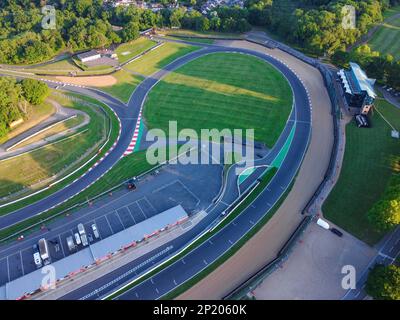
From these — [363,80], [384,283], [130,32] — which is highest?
[363,80]

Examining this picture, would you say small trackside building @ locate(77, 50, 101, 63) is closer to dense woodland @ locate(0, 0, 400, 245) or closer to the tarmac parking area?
dense woodland @ locate(0, 0, 400, 245)

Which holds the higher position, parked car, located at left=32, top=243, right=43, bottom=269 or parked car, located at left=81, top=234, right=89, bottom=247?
parked car, located at left=81, top=234, right=89, bottom=247

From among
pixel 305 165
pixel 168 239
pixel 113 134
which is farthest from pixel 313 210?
pixel 113 134

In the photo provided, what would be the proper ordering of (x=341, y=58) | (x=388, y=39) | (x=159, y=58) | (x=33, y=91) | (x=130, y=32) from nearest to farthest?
(x=33, y=91)
(x=341, y=58)
(x=159, y=58)
(x=388, y=39)
(x=130, y=32)

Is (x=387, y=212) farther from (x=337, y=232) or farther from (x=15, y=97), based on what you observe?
(x=15, y=97)

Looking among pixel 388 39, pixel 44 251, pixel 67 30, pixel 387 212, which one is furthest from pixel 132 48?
pixel 387 212

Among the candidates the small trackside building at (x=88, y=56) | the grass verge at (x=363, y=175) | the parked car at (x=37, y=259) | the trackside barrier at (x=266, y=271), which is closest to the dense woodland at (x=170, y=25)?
the small trackside building at (x=88, y=56)

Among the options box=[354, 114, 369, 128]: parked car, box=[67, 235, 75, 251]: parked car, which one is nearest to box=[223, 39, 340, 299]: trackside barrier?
box=[354, 114, 369, 128]: parked car
